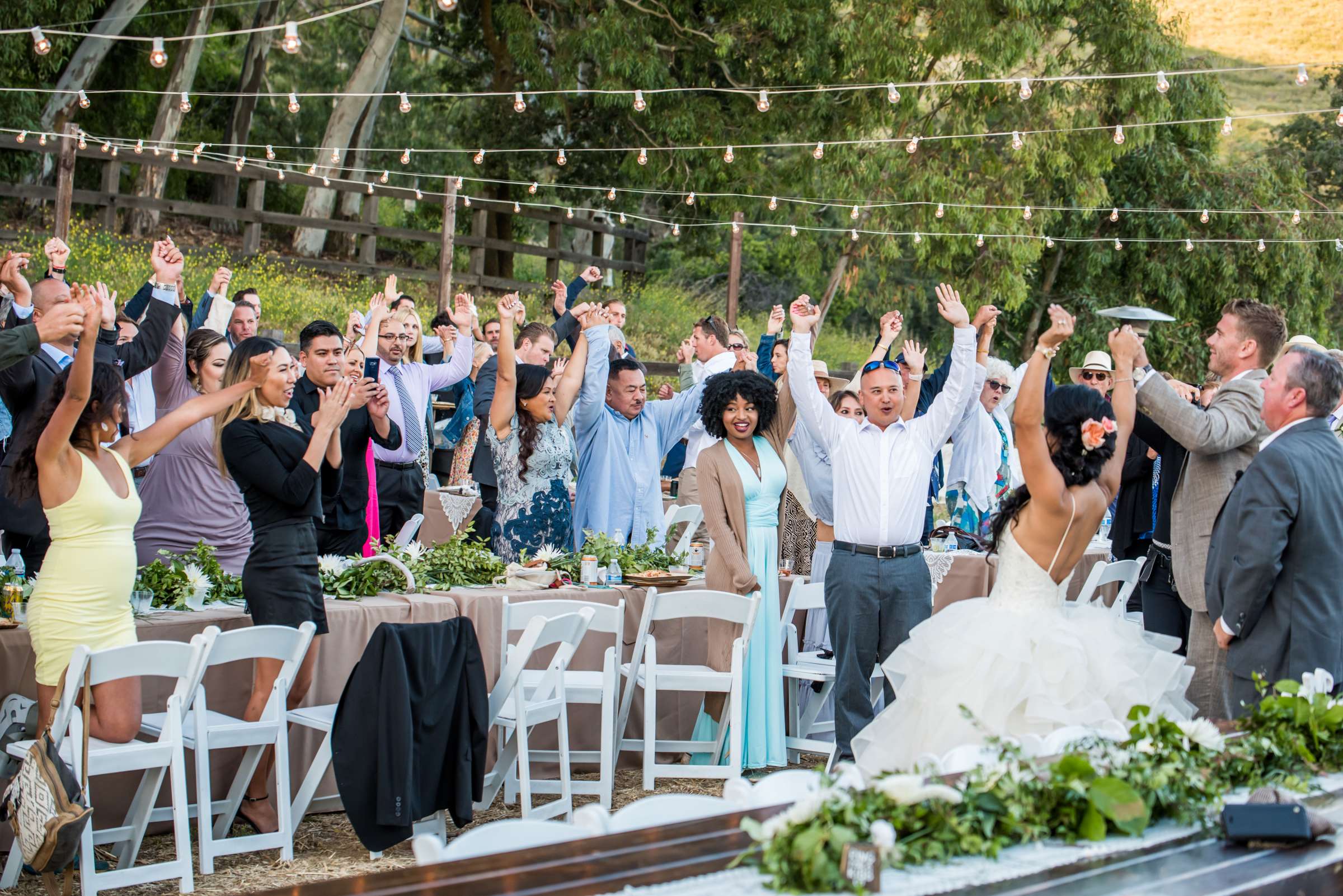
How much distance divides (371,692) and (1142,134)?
57.2 ft

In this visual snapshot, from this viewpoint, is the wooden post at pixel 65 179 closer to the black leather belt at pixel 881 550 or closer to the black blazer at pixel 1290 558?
the black leather belt at pixel 881 550

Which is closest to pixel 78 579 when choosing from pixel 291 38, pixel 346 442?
pixel 346 442

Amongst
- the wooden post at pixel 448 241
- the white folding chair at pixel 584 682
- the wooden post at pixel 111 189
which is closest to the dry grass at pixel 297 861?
the white folding chair at pixel 584 682

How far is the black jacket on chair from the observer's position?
14.1ft

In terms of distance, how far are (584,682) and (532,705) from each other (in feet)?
1.61

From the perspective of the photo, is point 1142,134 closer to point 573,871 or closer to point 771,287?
point 771,287

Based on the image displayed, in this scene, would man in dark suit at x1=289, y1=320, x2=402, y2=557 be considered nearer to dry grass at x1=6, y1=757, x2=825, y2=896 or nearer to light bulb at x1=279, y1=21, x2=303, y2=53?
dry grass at x1=6, y1=757, x2=825, y2=896

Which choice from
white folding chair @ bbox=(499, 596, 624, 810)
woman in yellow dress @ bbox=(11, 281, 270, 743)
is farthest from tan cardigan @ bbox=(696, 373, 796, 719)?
woman in yellow dress @ bbox=(11, 281, 270, 743)

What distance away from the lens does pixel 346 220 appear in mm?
20516

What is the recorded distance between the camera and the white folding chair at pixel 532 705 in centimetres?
462

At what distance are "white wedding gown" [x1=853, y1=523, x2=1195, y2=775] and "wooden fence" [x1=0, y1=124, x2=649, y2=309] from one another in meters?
10.2

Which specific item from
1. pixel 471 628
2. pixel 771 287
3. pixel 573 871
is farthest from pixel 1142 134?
pixel 573 871

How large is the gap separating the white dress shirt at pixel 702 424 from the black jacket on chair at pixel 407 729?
217 centimetres
